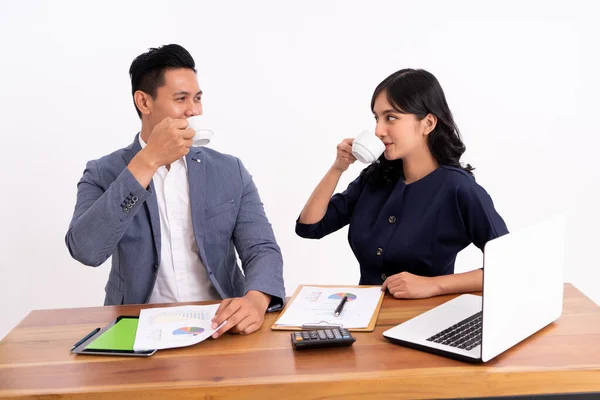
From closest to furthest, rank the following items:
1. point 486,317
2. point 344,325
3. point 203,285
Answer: point 486,317 < point 344,325 < point 203,285

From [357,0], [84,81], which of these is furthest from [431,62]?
[84,81]

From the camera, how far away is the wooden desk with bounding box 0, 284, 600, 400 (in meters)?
1.30

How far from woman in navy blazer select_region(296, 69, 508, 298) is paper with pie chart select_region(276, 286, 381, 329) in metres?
0.25

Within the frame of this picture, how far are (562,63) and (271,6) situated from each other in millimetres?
1528

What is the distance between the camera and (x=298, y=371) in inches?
52.9

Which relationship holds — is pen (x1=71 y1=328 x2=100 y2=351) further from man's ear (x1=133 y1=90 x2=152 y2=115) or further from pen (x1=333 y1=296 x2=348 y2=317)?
man's ear (x1=133 y1=90 x2=152 y2=115)

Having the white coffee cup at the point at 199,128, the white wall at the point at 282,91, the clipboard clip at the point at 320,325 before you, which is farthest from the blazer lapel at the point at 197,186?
the white wall at the point at 282,91

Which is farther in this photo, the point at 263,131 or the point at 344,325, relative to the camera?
the point at 263,131

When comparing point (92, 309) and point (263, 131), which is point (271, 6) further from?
point (92, 309)

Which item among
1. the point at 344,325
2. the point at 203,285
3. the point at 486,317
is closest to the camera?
the point at 486,317

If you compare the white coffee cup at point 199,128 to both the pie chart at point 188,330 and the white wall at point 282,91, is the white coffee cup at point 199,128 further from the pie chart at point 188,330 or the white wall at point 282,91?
the white wall at point 282,91

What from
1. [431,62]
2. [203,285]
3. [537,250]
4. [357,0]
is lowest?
[203,285]

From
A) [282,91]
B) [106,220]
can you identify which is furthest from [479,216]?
[282,91]

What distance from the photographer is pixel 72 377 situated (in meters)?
1.37
